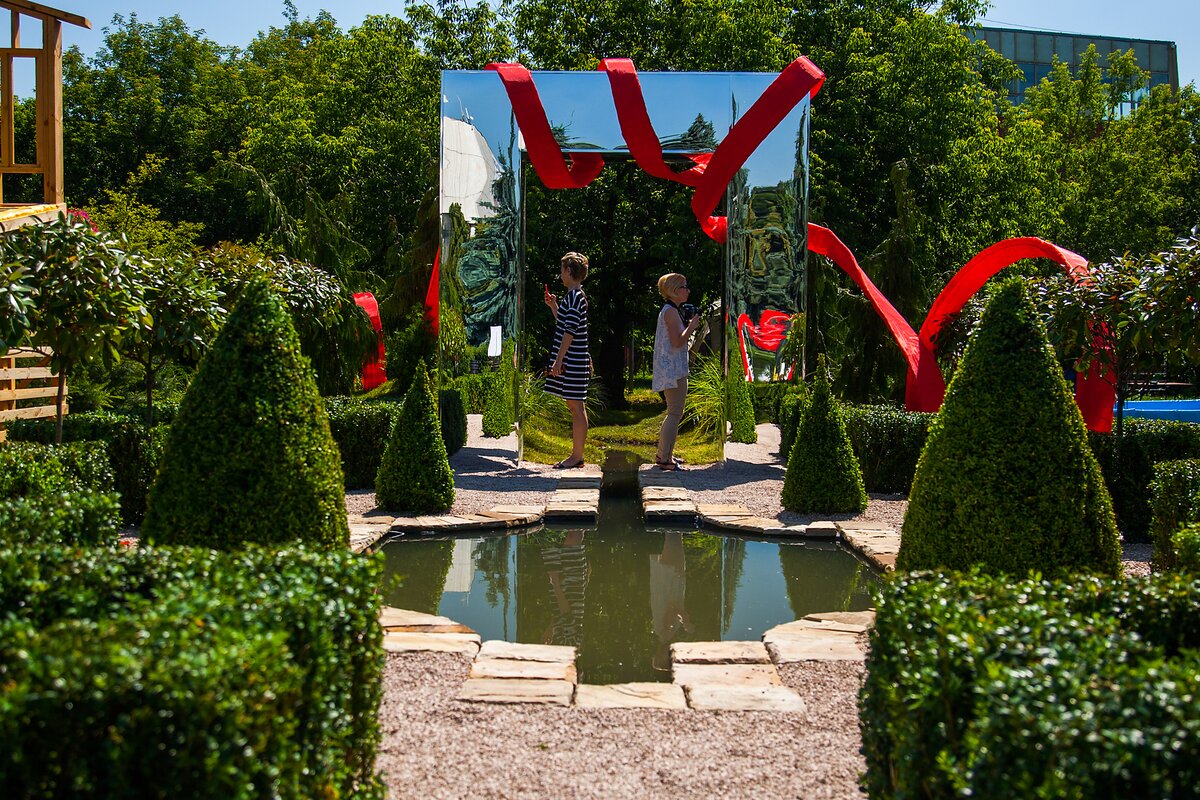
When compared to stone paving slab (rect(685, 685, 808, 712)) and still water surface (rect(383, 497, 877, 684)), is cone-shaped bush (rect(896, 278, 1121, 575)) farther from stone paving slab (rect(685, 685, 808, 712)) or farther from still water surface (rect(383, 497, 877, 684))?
stone paving slab (rect(685, 685, 808, 712))

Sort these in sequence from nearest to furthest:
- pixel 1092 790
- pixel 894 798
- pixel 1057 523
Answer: pixel 1092 790, pixel 894 798, pixel 1057 523

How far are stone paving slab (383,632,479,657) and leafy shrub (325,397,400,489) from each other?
4322 mm

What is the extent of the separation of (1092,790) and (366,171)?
2121 centimetres

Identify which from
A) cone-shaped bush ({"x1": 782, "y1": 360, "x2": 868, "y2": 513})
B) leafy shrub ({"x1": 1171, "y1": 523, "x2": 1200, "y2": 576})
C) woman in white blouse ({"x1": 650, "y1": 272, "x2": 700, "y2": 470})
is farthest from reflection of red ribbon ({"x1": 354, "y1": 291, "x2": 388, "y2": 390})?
leafy shrub ({"x1": 1171, "y1": 523, "x2": 1200, "y2": 576})

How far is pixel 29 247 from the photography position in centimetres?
590

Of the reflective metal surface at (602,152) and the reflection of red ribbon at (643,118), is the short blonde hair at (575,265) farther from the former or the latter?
the reflection of red ribbon at (643,118)

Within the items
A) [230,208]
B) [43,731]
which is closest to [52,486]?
[43,731]

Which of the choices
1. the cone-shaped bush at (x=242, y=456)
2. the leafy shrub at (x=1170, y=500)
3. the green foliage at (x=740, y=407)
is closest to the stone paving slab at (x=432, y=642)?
the cone-shaped bush at (x=242, y=456)

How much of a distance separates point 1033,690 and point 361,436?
7.48 meters

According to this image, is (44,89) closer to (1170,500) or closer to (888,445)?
(888,445)

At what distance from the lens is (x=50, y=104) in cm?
998

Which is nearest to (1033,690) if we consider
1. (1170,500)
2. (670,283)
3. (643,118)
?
(1170,500)

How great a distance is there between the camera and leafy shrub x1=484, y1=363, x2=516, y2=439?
426 inches

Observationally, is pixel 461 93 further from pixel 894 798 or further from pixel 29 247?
pixel 894 798
